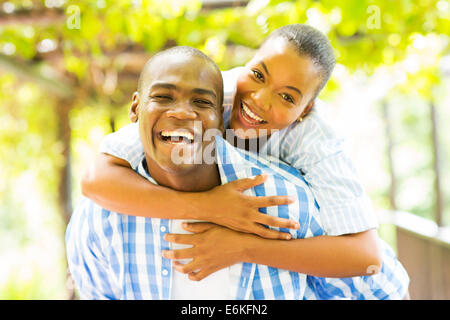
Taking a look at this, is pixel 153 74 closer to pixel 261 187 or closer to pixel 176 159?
pixel 176 159

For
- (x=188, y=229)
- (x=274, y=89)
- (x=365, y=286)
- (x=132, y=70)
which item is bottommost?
(x=365, y=286)

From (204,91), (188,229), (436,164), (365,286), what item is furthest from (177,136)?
(436,164)

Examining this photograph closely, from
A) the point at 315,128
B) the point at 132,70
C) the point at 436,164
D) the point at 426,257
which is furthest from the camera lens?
the point at 132,70

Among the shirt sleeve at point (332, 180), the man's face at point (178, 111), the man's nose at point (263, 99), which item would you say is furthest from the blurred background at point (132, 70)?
the man's face at point (178, 111)

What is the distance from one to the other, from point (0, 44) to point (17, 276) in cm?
239

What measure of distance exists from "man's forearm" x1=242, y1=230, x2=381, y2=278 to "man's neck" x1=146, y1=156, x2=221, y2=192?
0.56ft

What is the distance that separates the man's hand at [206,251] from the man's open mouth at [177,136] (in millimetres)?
212

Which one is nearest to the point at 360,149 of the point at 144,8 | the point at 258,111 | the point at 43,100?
the point at 43,100

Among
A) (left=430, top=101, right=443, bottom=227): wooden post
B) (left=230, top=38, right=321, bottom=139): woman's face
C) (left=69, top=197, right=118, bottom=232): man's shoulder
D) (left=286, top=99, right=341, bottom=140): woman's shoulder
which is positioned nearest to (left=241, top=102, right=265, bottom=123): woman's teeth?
(left=230, top=38, right=321, bottom=139): woman's face

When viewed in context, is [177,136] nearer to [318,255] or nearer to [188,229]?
[188,229]

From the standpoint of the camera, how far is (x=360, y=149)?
7.11m

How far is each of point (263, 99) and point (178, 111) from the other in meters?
0.27

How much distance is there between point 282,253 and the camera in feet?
2.87

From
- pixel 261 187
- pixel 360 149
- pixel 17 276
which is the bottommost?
pixel 17 276
